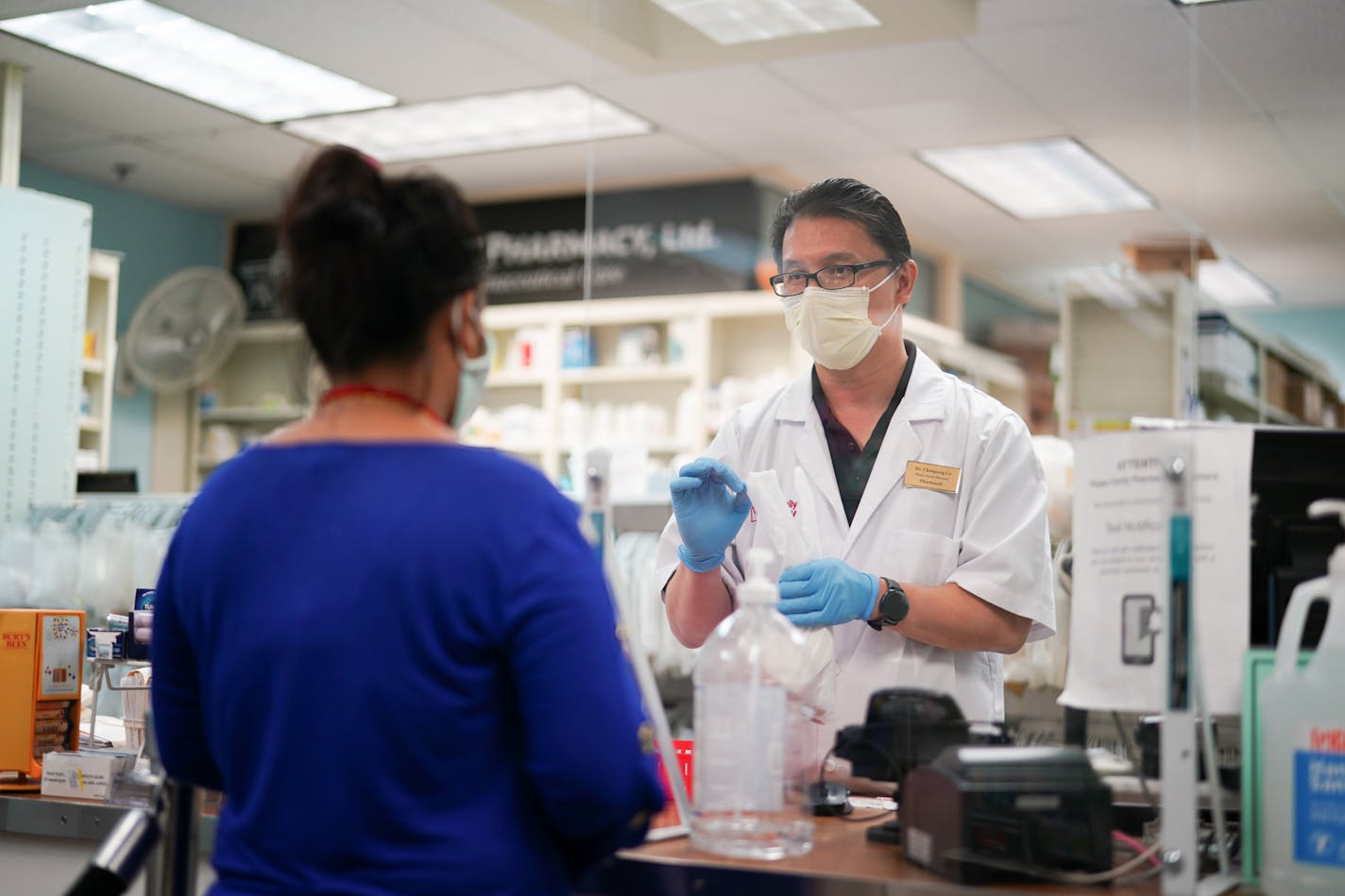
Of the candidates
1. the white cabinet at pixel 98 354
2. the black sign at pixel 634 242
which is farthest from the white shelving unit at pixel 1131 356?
the white cabinet at pixel 98 354

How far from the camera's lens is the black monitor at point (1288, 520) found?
1.55 metres

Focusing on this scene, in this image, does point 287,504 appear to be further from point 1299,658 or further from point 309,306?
point 1299,658

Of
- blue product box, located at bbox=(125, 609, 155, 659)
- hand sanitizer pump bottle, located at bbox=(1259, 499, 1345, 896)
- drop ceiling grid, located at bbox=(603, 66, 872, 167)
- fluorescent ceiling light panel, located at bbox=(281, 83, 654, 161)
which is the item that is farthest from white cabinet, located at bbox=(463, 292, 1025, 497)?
hand sanitizer pump bottle, located at bbox=(1259, 499, 1345, 896)

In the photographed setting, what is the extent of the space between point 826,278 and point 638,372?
5.28 meters

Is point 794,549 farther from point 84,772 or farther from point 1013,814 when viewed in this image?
point 84,772

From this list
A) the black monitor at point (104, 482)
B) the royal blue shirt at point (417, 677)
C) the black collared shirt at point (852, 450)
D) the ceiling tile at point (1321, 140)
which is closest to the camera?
the royal blue shirt at point (417, 677)

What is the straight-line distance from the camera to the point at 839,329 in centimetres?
221

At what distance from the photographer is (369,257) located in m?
1.25

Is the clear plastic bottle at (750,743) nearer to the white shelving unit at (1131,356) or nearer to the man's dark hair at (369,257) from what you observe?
the man's dark hair at (369,257)

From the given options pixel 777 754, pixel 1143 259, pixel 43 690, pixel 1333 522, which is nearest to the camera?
pixel 777 754

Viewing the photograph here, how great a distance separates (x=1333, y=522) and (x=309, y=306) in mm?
1191

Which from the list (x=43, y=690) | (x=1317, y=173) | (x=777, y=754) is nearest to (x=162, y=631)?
(x=777, y=754)

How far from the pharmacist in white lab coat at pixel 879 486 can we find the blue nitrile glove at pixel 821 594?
6cm

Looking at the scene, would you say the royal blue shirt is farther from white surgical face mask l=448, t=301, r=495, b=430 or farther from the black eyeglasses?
the black eyeglasses
